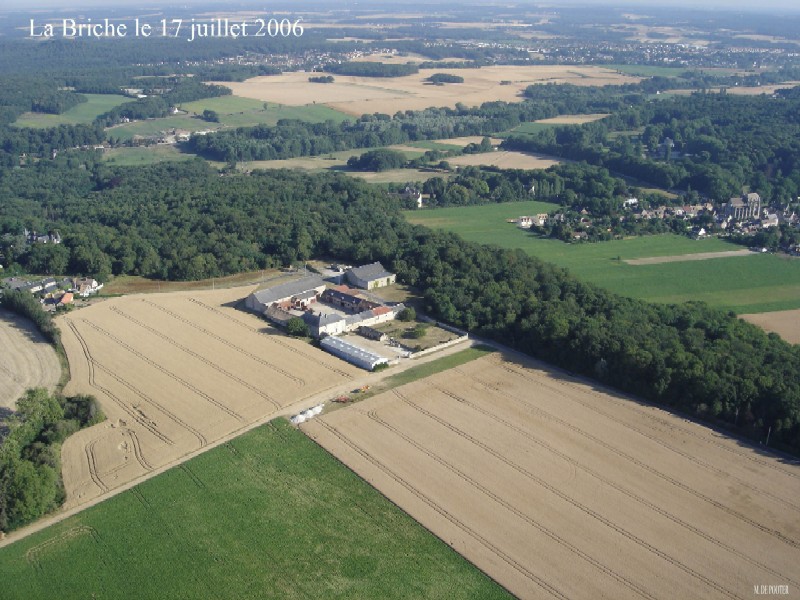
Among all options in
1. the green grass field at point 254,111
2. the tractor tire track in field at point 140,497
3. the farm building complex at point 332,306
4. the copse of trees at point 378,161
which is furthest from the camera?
the green grass field at point 254,111

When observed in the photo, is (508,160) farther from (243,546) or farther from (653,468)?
(243,546)

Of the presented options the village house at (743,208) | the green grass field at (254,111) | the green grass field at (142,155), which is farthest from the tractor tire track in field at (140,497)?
the green grass field at (254,111)

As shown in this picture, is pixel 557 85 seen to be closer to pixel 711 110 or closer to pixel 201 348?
pixel 711 110

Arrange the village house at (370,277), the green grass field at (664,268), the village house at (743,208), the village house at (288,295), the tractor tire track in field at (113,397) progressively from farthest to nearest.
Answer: the village house at (743,208)
the village house at (370,277)
the green grass field at (664,268)
the village house at (288,295)
the tractor tire track in field at (113,397)

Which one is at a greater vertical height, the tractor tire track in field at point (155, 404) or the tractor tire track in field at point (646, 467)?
the tractor tire track in field at point (646, 467)

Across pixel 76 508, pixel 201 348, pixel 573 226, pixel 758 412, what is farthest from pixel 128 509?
pixel 573 226

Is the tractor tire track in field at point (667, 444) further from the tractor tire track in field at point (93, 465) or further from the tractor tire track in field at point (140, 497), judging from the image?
the tractor tire track in field at point (93, 465)

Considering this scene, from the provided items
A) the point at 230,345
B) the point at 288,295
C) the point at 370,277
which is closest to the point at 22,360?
the point at 230,345
